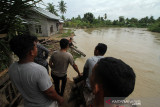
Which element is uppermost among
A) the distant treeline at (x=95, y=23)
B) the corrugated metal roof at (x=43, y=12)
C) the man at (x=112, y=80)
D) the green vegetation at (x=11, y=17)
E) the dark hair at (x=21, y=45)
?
the distant treeline at (x=95, y=23)

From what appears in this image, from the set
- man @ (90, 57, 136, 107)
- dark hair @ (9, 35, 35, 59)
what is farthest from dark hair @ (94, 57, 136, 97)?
dark hair @ (9, 35, 35, 59)

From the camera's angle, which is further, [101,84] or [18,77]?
[18,77]

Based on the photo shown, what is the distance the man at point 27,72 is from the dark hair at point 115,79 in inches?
29.9

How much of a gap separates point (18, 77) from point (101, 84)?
103 centimetres

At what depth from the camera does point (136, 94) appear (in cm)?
361

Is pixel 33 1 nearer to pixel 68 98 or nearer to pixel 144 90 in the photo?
pixel 68 98

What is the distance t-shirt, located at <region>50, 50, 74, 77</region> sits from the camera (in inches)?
84.0

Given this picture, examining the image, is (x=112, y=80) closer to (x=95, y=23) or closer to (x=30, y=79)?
(x=30, y=79)

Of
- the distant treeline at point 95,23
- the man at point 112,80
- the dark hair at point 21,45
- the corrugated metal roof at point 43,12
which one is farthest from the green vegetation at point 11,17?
the distant treeline at point 95,23

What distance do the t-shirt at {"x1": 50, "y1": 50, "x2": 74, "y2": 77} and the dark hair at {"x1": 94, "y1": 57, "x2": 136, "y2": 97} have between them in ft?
5.01

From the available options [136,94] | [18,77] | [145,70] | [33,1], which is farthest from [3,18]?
[145,70]

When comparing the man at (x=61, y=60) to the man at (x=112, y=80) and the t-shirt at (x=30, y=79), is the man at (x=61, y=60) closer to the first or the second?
the t-shirt at (x=30, y=79)

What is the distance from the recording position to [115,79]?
0.64 metres

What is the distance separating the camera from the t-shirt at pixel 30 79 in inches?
41.6
